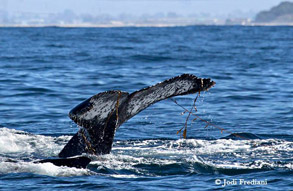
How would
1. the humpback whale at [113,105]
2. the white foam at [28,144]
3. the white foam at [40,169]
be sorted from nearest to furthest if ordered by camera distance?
the humpback whale at [113,105] < the white foam at [40,169] < the white foam at [28,144]

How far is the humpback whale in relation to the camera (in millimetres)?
6211

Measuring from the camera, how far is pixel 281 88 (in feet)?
54.1

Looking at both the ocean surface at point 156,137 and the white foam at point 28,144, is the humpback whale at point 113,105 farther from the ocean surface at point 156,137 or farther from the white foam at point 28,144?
the white foam at point 28,144

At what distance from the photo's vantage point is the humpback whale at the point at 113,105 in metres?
6.21

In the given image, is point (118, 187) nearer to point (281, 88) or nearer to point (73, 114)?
point (73, 114)

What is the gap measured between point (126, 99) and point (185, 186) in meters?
1.36

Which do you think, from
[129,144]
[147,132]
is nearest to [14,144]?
[129,144]

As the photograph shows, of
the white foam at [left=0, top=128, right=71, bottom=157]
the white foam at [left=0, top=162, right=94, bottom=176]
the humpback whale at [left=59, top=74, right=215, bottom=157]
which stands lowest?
the white foam at [left=0, top=162, right=94, bottom=176]

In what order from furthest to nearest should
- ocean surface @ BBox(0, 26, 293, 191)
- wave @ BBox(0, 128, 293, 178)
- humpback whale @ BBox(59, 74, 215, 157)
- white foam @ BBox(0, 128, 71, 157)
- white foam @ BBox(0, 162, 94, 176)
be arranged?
white foam @ BBox(0, 128, 71, 157)
wave @ BBox(0, 128, 293, 178)
white foam @ BBox(0, 162, 94, 176)
ocean surface @ BBox(0, 26, 293, 191)
humpback whale @ BBox(59, 74, 215, 157)

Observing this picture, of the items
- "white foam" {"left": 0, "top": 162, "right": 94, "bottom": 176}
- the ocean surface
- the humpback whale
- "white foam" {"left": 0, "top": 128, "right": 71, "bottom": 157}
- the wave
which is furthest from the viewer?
"white foam" {"left": 0, "top": 128, "right": 71, "bottom": 157}

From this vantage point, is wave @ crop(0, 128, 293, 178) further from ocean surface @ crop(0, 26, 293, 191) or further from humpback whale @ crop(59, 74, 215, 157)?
humpback whale @ crop(59, 74, 215, 157)

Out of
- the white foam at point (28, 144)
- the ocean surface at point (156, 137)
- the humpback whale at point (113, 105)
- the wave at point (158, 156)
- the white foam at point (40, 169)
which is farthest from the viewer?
the white foam at point (28, 144)

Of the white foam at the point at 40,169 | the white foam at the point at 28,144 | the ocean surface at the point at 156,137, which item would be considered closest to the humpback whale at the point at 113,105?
the white foam at the point at 40,169

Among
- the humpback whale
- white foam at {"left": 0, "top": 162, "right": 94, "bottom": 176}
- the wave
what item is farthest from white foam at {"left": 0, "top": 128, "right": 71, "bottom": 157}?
the humpback whale
